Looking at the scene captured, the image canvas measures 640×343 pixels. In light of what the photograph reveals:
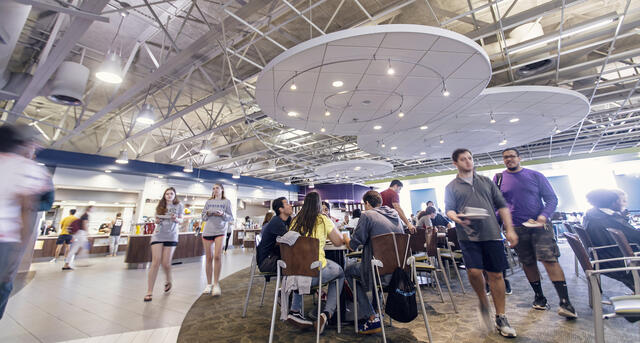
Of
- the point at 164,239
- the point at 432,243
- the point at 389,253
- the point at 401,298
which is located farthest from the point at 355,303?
the point at 164,239

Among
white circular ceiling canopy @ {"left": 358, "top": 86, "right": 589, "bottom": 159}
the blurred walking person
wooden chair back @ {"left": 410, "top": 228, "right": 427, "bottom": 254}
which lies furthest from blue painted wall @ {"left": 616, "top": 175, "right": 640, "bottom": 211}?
the blurred walking person

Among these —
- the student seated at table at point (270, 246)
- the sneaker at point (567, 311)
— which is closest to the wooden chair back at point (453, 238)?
the sneaker at point (567, 311)

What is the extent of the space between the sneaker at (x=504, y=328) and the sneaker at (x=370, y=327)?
102 centimetres

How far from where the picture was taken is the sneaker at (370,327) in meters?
2.28

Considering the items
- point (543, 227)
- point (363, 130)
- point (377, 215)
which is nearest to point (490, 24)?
point (363, 130)

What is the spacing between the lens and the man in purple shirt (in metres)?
2.59

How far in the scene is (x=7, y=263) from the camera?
4.60ft

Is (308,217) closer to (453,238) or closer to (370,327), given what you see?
(370,327)

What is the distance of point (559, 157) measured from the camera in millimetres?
13625

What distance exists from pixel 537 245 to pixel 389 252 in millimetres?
1765

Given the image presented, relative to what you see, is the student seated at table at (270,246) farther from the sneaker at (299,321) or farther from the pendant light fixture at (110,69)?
the pendant light fixture at (110,69)

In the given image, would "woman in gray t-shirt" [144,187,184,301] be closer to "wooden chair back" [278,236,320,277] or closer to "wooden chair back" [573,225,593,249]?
"wooden chair back" [278,236,320,277]

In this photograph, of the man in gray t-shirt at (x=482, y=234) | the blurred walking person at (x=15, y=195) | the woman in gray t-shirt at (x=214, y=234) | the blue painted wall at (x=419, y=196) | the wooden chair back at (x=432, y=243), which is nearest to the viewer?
the blurred walking person at (x=15, y=195)

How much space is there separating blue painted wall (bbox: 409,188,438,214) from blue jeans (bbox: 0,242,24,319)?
19.6 metres
